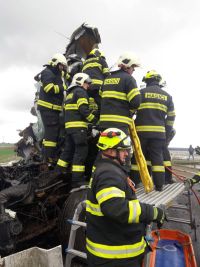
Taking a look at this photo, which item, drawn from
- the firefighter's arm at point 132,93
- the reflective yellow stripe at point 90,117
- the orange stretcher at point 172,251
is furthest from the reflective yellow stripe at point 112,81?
the orange stretcher at point 172,251

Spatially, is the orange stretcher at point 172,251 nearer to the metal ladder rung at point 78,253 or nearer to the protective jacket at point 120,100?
the metal ladder rung at point 78,253

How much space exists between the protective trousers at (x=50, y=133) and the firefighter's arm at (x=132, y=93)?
6.11 ft

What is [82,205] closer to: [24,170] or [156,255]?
[156,255]

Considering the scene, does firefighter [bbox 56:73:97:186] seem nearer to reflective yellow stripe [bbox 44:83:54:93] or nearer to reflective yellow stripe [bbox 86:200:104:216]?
reflective yellow stripe [bbox 44:83:54:93]

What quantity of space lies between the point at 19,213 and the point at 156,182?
202cm

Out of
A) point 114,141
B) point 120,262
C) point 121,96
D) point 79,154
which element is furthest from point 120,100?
point 120,262

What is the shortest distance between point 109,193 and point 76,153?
2.54m

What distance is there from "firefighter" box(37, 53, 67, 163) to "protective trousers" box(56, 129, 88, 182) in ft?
2.24

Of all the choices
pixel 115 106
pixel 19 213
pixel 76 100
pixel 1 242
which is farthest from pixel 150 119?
pixel 1 242

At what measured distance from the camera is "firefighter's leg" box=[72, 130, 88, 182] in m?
4.96

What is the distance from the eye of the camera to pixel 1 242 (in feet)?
12.2

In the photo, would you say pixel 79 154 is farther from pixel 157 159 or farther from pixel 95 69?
pixel 95 69

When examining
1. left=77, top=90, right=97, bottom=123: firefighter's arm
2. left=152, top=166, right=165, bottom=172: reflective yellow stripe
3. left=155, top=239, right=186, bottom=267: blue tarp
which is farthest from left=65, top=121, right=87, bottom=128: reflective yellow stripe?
left=155, top=239, right=186, bottom=267: blue tarp

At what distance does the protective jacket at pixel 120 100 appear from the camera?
4.64 metres
